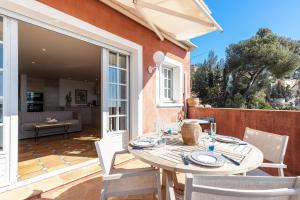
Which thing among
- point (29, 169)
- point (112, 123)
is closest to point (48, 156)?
point (29, 169)

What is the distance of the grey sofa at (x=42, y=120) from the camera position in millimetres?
5376

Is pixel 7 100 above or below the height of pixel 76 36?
below

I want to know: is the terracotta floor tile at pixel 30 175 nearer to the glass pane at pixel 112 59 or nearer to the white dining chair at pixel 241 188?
the glass pane at pixel 112 59

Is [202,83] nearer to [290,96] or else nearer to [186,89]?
[186,89]

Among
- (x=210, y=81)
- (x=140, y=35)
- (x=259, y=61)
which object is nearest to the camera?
(x=140, y=35)

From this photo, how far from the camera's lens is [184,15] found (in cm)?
296

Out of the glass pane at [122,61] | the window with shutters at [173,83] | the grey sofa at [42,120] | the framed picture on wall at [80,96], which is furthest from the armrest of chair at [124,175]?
the framed picture on wall at [80,96]

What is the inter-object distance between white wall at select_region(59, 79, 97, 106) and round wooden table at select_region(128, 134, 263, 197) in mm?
10279

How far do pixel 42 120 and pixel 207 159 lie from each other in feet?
19.6

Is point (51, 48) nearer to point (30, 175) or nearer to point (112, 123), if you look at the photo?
point (112, 123)

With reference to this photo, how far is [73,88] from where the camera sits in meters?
11.3

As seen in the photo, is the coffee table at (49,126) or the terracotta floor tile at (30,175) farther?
the coffee table at (49,126)

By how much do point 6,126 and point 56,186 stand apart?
99 centimetres

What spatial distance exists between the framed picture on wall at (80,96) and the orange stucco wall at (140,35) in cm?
807
